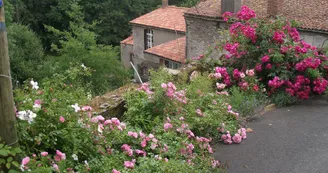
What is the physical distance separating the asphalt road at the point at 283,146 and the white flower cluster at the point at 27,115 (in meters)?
2.52

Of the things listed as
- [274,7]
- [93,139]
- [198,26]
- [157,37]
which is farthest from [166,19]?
[93,139]

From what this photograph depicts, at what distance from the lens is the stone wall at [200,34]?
18.2 m

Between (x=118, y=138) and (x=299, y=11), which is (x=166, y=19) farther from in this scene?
(x=118, y=138)

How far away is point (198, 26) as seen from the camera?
62.6 ft

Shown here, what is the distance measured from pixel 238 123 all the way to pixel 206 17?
41.4ft

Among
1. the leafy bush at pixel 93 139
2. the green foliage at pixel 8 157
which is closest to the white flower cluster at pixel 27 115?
the leafy bush at pixel 93 139

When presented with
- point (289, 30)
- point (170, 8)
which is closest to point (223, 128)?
point (289, 30)

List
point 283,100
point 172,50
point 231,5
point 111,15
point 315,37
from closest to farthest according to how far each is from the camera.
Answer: point 283,100, point 315,37, point 231,5, point 172,50, point 111,15

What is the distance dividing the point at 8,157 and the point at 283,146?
3799 millimetres

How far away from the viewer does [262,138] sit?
5.83 m

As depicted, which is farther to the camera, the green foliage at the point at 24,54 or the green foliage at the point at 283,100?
the green foliage at the point at 24,54

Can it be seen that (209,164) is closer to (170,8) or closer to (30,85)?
(30,85)

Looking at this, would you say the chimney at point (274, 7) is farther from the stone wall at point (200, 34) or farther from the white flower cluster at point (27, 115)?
the white flower cluster at point (27, 115)

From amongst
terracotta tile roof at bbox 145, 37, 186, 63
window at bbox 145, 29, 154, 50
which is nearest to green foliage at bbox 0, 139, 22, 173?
terracotta tile roof at bbox 145, 37, 186, 63
